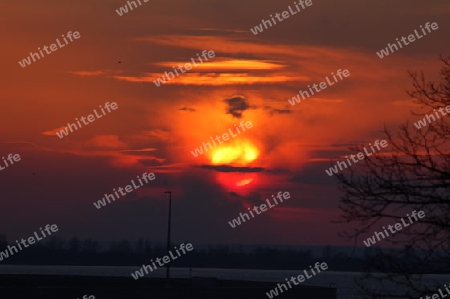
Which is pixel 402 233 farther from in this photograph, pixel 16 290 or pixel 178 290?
pixel 178 290

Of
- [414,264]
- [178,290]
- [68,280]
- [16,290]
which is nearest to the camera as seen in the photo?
[414,264]

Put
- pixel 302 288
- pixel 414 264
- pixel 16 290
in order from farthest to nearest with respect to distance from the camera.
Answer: pixel 302 288 → pixel 16 290 → pixel 414 264

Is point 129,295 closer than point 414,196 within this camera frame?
No

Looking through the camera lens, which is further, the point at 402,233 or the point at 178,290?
the point at 178,290

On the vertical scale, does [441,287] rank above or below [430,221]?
below

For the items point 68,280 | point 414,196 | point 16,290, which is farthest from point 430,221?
point 68,280

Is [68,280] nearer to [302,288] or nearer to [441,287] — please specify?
[302,288]

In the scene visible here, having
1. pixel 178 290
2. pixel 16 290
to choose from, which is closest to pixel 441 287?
pixel 16 290

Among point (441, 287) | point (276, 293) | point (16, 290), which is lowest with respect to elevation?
point (441, 287)

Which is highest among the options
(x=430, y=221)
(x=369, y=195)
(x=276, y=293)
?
(x=276, y=293)
